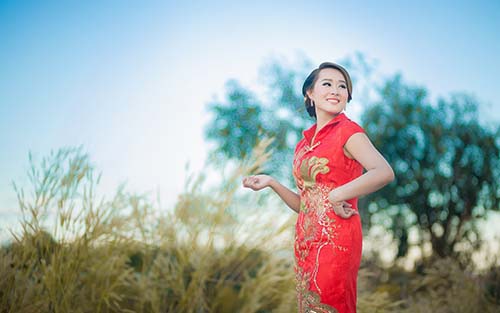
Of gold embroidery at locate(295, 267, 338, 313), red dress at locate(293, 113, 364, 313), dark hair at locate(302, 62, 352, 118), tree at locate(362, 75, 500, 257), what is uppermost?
tree at locate(362, 75, 500, 257)

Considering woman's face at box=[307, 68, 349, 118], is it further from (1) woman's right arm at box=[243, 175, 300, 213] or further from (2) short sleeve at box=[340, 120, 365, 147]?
(1) woman's right arm at box=[243, 175, 300, 213]

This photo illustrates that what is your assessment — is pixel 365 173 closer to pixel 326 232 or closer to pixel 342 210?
pixel 342 210

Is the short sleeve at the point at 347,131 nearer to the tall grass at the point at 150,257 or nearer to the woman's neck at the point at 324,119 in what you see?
the woman's neck at the point at 324,119

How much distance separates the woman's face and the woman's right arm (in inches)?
14.2

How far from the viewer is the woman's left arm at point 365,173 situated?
1.86 meters

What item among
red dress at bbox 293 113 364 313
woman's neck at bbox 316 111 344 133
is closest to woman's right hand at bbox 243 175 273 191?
red dress at bbox 293 113 364 313

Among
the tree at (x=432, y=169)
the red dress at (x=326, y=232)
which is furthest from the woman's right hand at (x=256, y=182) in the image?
the tree at (x=432, y=169)

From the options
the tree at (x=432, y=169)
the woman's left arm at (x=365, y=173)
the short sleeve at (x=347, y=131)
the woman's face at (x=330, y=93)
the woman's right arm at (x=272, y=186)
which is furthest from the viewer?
the tree at (x=432, y=169)

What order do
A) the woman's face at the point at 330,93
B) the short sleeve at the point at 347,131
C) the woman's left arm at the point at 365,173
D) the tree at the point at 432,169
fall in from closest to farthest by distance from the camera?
A: 1. the woman's left arm at the point at 365,173
2. the short sleeve at the point at 347,131
3. the woman's face at the point at 330,93
4. the tree at the point at 432,169

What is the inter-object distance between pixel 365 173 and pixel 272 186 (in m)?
0.56

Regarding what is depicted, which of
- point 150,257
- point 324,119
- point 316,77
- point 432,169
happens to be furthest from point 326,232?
point 432,169

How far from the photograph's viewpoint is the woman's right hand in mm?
2229

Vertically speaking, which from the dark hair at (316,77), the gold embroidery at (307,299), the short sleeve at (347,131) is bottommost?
the gold embroidery at (307,299)

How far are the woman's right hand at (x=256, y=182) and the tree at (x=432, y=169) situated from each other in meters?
11.0
